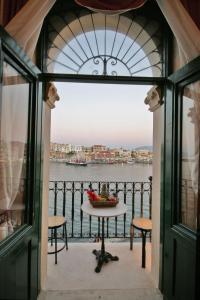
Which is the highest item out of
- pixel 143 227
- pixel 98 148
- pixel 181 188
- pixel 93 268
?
pixel 98 148

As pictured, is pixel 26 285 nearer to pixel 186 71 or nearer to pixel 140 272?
pixel 140 272

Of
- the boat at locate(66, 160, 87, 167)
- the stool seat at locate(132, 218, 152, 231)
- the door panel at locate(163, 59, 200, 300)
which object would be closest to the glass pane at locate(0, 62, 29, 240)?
the door panel at locate(163, 59, 200, 300)

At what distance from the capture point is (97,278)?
2742 mm

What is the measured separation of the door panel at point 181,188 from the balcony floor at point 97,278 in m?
0.47

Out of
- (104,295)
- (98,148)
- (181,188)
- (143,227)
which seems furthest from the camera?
(98,148)

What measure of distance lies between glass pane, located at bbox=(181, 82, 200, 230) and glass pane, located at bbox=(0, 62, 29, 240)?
55.8 inches

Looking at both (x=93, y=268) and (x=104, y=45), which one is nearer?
(x=104, y=45)

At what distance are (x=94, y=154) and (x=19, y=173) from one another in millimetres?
3140

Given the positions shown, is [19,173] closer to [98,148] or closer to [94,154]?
[94,154]

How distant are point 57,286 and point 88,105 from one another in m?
3.78

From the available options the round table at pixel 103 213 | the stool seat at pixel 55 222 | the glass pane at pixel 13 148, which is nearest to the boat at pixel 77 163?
the round table at pixel 103 213

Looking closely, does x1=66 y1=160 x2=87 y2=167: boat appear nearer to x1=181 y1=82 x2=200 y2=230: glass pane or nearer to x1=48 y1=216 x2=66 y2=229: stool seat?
x1=48 y1=216 x2=66 y2=229: stool seat

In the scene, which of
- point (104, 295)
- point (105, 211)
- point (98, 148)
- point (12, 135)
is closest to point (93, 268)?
point (104, 295)

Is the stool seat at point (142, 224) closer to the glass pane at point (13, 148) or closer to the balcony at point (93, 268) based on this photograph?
the balcony at point (93, 268)
